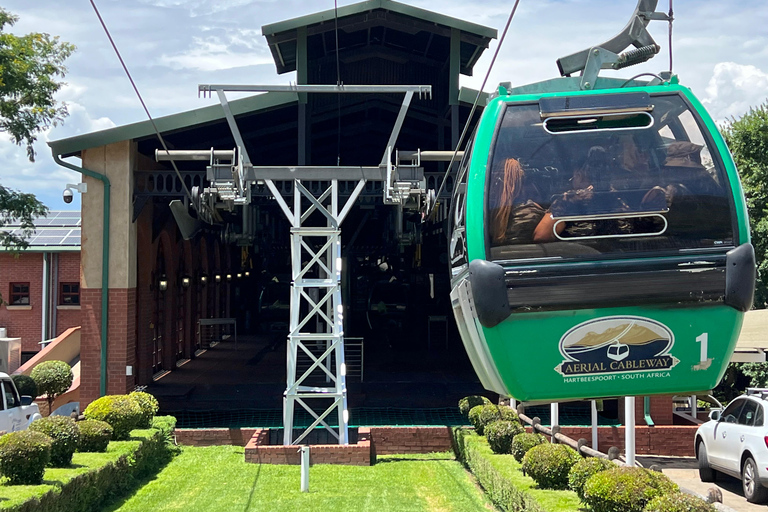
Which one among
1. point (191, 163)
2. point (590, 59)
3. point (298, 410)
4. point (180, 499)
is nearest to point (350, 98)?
point (191, 163)

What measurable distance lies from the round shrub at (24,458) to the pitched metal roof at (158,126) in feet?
26.8

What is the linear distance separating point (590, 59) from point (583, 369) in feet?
8.73

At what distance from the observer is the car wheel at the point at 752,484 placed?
10164 mm

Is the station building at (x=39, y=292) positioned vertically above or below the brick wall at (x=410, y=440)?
above

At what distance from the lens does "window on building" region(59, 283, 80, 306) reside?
27062 mm

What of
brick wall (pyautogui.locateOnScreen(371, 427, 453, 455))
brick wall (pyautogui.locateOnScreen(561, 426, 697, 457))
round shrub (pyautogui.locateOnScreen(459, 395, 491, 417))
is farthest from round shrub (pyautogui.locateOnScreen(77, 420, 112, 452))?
brick wall (pyautogui.locateOnScreen(561, 426, 697, 457))

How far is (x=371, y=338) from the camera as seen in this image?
31703mm

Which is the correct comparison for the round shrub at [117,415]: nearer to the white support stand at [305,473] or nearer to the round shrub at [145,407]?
the round shrub at [145,407]

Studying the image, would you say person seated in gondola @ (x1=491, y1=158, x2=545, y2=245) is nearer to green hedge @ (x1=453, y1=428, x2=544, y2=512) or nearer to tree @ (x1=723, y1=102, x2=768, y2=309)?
green hedge @ (x1=453, y1=428, x2=544, y2=512)

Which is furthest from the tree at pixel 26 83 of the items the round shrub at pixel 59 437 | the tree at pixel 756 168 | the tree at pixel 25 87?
the tree at pixel 756 168

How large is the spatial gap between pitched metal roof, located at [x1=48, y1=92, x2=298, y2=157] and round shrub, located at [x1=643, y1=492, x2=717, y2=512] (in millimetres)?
11336

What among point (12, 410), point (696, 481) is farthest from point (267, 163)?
point (696, 481)

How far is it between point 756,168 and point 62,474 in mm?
18954

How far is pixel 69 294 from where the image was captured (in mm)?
27219
